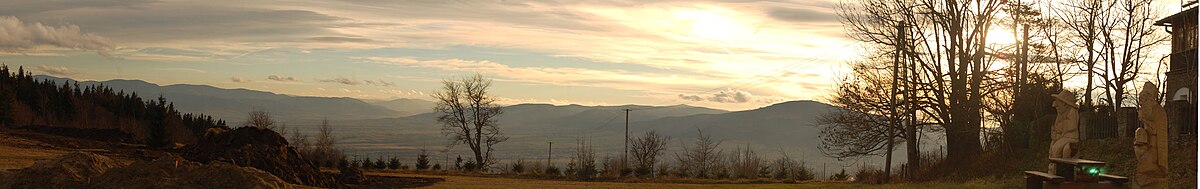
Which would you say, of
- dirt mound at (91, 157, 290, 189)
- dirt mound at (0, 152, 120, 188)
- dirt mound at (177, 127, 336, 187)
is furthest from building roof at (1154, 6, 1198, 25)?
dirt mound at (0, 152, 120, 188)

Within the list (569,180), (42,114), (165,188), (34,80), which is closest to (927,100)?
(569,180)

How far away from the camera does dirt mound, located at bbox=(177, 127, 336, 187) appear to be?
29328mm

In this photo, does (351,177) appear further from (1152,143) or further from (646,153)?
(646,153)

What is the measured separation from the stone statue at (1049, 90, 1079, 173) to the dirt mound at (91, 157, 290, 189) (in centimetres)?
1669

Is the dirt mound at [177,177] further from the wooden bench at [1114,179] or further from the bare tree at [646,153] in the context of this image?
the bare tree at [646,153]

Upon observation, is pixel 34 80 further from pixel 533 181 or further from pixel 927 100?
pixel 927 100

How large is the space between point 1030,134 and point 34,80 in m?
65.8

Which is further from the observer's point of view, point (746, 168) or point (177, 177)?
point (746, 168)

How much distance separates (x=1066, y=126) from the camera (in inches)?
842

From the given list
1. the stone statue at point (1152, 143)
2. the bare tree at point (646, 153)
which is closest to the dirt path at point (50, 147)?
the bare tree at point (646, 153)

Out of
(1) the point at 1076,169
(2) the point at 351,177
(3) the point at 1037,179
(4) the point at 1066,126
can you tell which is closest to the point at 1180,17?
(4) the point at 1066,126

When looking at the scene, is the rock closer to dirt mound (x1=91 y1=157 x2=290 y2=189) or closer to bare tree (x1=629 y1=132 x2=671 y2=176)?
dirt mound (x1=91 y1=157 x2=290 y2=189)

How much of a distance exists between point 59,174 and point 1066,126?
20.9 m

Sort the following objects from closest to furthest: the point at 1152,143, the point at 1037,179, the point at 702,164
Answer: the point at 1152,143 → the point at 1037,179 → the point at 702,164
